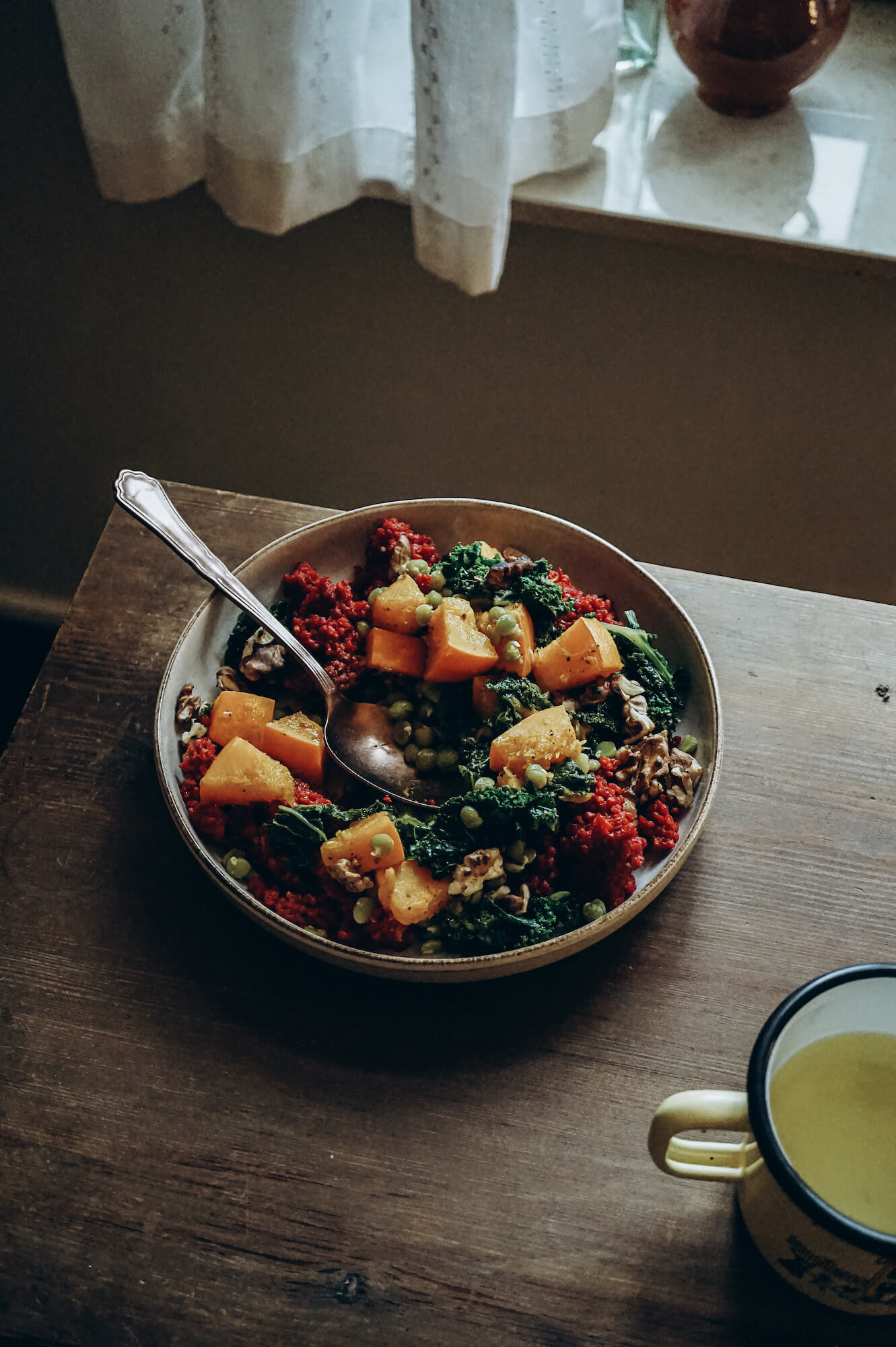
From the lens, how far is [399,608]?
1.15 m

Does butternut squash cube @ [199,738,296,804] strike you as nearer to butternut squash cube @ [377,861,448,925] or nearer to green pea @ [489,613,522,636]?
butternut squash cube @ [377,861,448,925]

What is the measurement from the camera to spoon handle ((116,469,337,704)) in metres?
1.16

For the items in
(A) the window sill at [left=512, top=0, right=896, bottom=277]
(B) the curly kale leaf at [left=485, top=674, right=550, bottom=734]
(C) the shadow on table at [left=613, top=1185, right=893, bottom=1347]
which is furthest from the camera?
(A) the window sill at [left=512, top=0, right=896, bottom=277]

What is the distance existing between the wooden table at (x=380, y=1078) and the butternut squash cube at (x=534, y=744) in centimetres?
19

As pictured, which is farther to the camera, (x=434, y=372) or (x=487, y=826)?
(x=434, y=372)

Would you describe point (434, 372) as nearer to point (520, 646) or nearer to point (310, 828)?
point (520, 646)

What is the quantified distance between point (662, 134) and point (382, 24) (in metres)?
0.50

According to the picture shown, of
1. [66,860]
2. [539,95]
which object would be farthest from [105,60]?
[66,860]

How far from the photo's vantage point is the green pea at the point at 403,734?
113 cm

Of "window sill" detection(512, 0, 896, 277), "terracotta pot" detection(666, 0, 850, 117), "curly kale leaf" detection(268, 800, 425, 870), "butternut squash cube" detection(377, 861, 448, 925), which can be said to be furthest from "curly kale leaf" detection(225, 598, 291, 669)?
"terracotta pot" detection(666, 0, 850, 117)

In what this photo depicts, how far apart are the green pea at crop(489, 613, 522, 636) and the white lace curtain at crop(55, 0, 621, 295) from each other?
2.37ft

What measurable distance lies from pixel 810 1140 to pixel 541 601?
0.58 m

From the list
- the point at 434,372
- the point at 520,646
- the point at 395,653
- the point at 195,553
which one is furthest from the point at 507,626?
the point at 434,372

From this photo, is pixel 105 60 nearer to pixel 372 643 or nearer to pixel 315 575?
pixel 315 575
